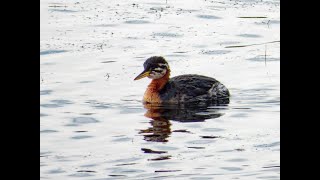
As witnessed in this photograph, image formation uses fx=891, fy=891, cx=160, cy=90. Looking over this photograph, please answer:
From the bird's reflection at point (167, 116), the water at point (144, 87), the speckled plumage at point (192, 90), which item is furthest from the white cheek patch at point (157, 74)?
the bird's reflection at point (167, 116)

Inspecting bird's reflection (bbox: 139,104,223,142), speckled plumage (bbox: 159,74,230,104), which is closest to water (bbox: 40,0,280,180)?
bird's reflection (bbox: 139,104,223,142)

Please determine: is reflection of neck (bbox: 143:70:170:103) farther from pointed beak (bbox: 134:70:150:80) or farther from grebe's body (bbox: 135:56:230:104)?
pointed beak (bbox: 134:70:150:80)

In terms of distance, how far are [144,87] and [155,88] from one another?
0.65m

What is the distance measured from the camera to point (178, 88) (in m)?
13.8

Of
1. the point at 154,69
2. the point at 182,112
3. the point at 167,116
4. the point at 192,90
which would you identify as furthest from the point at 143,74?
the point at 167,116

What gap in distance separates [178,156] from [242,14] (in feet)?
34.2

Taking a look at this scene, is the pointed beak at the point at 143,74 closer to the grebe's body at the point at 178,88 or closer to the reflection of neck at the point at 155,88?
the grebe's body at the point at 178,88

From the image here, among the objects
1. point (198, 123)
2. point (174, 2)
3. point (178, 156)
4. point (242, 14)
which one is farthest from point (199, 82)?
point (174, 2)

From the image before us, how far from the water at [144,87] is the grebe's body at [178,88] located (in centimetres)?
26
